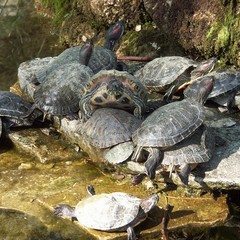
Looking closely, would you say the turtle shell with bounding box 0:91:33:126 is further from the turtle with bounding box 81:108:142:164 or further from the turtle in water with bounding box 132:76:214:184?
the turtle in water with bounding box 132:76:214:184

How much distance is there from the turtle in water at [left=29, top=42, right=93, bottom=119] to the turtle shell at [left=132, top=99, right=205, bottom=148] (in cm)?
123

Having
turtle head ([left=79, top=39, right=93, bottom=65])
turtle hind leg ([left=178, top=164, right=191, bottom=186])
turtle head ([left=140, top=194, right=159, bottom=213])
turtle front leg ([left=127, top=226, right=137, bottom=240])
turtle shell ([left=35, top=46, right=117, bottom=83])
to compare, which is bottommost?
turtle front leg ([left=127, top=226, right=137, bottom=240])

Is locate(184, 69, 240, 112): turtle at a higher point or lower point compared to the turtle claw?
higher

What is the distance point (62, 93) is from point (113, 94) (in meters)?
0.86

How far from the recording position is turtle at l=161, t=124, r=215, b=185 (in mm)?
5434

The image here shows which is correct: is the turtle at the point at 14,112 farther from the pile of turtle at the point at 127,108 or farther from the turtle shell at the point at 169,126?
the turtle shell at the point at 169,126

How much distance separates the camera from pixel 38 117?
698 centimetres

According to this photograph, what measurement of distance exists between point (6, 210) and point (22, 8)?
7654 mm

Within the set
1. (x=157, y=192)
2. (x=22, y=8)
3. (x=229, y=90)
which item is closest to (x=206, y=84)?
(x=229, y=90)

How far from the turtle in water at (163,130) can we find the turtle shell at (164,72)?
1273mm

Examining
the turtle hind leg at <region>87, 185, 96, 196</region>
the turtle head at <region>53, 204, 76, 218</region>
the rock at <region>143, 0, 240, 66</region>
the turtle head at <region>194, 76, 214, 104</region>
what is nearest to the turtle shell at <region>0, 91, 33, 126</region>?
the turtle hind leg at <region>87, 185, 96, 196</region>

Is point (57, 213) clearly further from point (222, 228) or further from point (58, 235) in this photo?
point (222, 228)

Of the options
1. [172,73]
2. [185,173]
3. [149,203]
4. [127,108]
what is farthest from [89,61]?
[149,203]

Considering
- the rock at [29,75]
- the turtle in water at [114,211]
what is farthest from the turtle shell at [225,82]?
the rock at [29,75]
